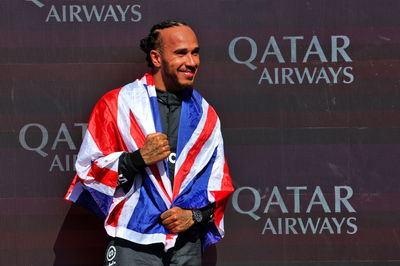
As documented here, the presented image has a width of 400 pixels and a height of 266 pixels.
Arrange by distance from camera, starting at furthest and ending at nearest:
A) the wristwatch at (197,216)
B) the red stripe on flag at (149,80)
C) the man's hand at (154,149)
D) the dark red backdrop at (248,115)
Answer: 1. the dark red backdrop at (248,115)
2. the red stripe on flag at (149,80)
3. the wristwatch at (197,216)
4. the man's hand at (154,149)

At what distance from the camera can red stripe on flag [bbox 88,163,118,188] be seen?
160 inches

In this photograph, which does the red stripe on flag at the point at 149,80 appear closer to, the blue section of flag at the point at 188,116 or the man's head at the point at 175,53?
the man's head at the point at 175,53

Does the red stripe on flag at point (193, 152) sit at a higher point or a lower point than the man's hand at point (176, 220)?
higher

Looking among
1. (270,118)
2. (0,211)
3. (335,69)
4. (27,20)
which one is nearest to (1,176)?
(0,211)

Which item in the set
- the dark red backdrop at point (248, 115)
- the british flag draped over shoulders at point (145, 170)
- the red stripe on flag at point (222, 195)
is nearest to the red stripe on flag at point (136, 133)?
the british flag draped over shoulders at point (145, 170)

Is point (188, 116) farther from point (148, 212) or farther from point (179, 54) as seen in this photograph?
point (148, 212)

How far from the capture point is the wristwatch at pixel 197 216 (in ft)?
13.5

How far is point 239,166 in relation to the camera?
487 cm

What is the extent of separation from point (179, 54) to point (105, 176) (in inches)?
26.3

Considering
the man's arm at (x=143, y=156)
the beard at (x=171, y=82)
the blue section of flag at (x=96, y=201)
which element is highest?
the beard at (x=171, y=82)

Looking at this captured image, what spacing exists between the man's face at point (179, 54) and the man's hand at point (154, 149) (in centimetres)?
32

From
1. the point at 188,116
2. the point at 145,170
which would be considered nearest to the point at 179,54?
the point at 188,116

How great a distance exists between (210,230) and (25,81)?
133cm

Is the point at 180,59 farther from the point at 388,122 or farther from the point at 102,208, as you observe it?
the point at 388,122
